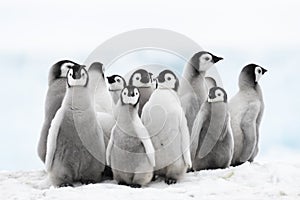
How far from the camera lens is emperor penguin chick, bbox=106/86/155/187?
6.58 metres

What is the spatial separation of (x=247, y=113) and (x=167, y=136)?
2.25 meters

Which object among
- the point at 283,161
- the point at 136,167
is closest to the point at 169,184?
the point at 136,167

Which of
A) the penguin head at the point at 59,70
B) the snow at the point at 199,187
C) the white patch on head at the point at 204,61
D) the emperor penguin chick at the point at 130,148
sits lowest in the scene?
the snow at the point at 199,187

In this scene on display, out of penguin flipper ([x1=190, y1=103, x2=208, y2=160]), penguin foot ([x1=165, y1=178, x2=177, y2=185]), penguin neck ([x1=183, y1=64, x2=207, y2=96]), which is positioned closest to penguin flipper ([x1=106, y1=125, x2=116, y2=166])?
penguin foot ([x1=165, y1=178, x2=177, y2=185])

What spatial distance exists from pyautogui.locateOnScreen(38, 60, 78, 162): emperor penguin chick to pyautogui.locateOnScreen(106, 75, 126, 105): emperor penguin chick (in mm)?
688

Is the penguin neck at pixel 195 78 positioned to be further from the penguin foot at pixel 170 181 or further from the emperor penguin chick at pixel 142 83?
the penguin foot at pixel 170 181

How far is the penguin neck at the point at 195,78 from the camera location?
8.51 metres

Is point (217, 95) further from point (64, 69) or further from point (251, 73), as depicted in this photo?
point (64, 69)

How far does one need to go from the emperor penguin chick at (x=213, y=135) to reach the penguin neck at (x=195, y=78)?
0.65 metres

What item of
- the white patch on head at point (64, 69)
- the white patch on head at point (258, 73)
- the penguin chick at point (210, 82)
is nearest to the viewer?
the white patch on head at point (64, 69)

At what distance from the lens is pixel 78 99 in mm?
6820

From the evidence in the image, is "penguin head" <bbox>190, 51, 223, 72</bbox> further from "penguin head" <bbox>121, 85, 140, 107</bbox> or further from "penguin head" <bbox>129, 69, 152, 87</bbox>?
"penguin head" <bbox>121, 85, 140, 107</bbox>

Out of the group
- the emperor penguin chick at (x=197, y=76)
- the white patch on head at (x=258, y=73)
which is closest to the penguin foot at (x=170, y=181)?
the emperor penguin chick at (x=197, y=76)

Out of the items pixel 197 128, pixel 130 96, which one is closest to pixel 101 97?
pixel 197 128
